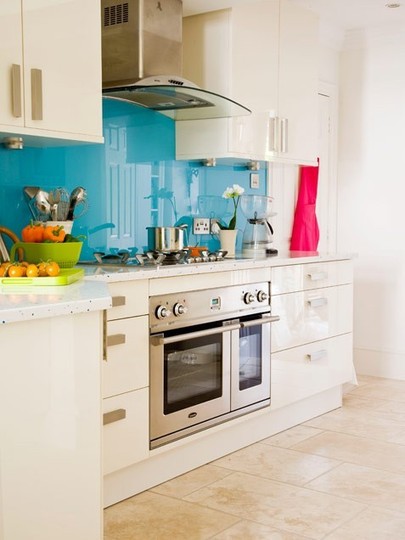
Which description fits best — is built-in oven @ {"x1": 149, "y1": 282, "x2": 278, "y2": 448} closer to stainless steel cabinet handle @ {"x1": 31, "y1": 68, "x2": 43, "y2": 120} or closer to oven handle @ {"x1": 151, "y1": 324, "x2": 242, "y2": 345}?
oven handle @ {"x1": 151, "y1": 324, "x2": 242, "y2": 345}

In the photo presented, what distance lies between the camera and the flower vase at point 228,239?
13.9 feet

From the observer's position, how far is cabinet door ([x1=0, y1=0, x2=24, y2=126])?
263 centimetres

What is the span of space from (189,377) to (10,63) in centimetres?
147

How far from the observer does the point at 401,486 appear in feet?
10.5

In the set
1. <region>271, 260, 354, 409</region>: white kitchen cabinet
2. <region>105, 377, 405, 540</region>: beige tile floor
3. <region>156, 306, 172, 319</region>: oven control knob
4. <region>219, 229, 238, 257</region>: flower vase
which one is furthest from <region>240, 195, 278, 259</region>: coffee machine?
<region>156, 306, 172, 319</region>: oven control knob

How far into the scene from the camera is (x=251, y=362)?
3699mm

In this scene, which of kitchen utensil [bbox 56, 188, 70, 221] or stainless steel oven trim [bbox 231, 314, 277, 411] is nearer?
kitchen utensil [bbox 56, 188, 70, 221]

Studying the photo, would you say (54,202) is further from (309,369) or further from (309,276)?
(309,369)

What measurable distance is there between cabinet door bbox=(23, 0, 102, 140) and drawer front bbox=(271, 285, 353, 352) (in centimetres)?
144

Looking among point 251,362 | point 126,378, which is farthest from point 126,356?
point 251,362

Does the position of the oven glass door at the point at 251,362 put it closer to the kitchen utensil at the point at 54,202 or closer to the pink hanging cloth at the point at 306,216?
the kitchen utensil at the point at 54,202

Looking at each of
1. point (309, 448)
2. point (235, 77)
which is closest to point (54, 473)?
point (309, 448)

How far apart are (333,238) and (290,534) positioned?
3.16 metres

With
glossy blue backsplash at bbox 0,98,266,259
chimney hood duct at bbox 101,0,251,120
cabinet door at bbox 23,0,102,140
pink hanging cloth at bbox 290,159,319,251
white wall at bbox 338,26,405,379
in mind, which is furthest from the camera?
white wall at bbox 338,26,405,379
